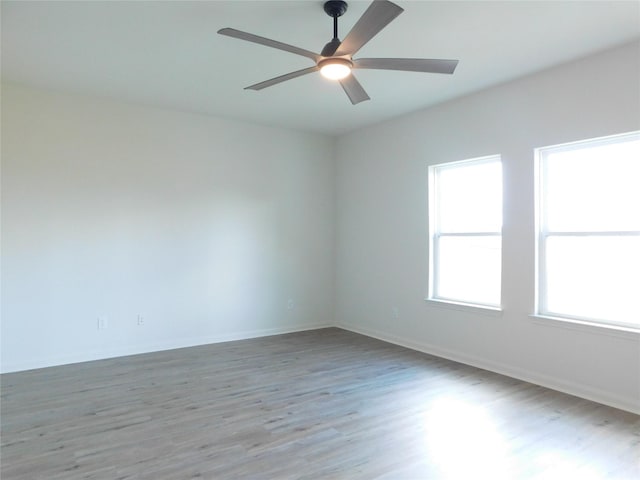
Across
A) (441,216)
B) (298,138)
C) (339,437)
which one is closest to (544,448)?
(339,437)

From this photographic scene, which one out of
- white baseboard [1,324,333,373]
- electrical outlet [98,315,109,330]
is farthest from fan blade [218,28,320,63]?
white baseboard [1,324,333,373]

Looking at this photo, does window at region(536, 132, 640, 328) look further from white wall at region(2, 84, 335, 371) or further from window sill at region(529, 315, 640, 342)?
white wall at region(2, 84, 335, 371)

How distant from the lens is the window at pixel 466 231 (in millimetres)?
4129

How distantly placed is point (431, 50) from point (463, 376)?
2863 mm

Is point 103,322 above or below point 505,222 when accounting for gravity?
below

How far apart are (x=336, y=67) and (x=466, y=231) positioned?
259 cm

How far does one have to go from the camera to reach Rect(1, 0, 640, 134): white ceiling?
8.66ft

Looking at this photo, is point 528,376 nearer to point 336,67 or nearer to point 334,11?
point 336,67

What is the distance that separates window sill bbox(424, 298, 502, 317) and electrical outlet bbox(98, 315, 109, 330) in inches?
140

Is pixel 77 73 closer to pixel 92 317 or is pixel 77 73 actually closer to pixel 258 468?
pixel 92 317

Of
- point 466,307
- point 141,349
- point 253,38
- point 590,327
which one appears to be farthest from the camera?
point 141,349

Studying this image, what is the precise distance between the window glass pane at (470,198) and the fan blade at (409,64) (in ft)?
6.22

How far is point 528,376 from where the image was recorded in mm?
3676

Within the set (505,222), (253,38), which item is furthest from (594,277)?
(253,38)
